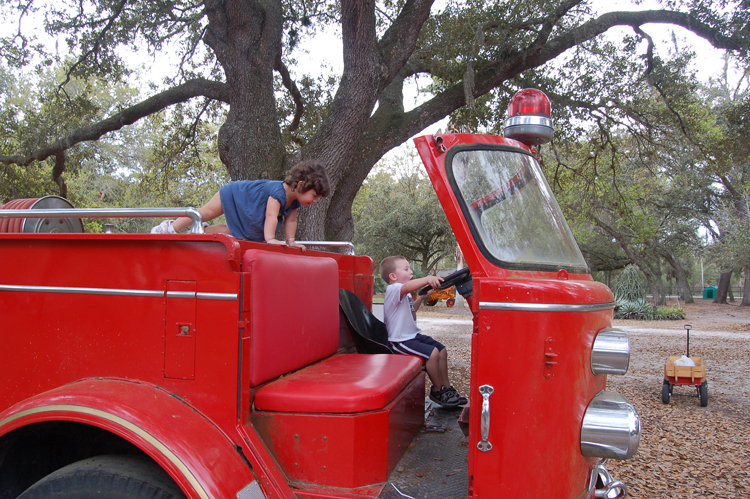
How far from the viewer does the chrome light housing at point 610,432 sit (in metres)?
1.80

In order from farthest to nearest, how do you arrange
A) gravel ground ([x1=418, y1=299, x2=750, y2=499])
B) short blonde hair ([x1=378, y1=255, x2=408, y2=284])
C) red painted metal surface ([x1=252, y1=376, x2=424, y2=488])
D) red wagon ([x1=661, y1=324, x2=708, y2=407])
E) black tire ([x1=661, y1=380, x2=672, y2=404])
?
black tire ([x1=661, y1=380, x2=672, y2=404]), red wagon ([x1=661, y1=324, x2=708, y2=407]), gravel ground ([x1=418, y1=299, x2=750, y2=499]), short blonde hair ([x1=378, y1=255, x2=408, y2=284]), red painted metal surface ([x1=252, y1=376, x2=424, y2=488])

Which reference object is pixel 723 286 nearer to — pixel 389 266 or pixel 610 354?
pixel 389 266

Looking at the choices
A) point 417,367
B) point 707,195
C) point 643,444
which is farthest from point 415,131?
point 707,195

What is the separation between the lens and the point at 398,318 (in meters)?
3.27

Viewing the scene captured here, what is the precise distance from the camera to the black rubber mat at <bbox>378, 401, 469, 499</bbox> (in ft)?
6.38

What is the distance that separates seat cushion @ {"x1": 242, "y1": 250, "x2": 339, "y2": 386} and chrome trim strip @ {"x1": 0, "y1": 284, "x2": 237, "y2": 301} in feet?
0.38

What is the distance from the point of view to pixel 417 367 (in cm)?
262

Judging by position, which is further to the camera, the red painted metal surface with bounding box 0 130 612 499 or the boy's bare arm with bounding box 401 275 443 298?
the boy's bare arm with bounding box 401 275 443 298

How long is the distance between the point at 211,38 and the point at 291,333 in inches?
226

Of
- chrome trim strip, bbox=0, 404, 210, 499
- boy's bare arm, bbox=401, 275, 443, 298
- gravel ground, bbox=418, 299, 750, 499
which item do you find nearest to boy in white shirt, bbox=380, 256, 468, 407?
boy's bare arm, bbox=401, 275, 443, 298

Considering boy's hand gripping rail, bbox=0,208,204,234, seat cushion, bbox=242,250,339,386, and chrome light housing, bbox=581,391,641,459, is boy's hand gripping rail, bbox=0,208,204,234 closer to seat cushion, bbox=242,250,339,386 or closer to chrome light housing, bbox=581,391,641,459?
seat cushion, bbox=242,250,339,386

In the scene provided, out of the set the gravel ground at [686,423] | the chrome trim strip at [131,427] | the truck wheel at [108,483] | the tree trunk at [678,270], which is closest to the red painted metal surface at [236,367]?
the chrome trim strip at [131,427]

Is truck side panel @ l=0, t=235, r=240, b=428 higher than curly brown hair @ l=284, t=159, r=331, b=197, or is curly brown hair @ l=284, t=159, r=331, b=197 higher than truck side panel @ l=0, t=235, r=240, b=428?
curly brown hair @ l=284, t=159, r=331, b=197

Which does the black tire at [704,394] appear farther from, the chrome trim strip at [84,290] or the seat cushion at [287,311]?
the chrome trim strip at [84,290]
